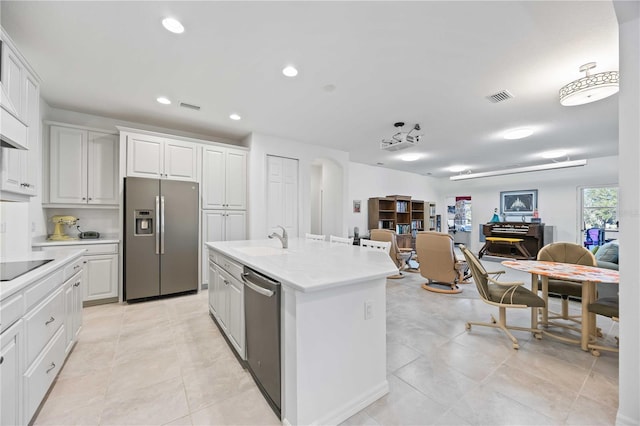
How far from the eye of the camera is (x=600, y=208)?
6.52m

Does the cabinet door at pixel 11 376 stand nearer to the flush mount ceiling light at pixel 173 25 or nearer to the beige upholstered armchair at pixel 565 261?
the flush mount ceiling light at pixel 173 25

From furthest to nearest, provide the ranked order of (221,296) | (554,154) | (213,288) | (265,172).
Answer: (554,154) < (265,172) < (213,288) < (221,296)

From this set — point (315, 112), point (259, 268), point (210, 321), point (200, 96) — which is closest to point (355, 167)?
point (315, 112)

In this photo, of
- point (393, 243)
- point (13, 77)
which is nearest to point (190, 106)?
point (13, 77)

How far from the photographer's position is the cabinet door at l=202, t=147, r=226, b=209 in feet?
13.8

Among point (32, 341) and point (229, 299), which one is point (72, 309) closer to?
point (32, 341)

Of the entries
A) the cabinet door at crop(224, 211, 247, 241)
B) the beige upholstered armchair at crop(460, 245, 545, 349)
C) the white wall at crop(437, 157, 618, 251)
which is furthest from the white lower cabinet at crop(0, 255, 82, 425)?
the white wall at crop(437, 157, 618, 251)

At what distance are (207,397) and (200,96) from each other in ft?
10.5

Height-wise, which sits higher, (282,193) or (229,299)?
(282,193)

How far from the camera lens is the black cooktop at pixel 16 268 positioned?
1.43 metres

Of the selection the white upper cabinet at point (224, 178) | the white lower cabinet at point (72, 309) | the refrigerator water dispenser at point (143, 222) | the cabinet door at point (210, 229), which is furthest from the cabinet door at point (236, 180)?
the white lower cabinet at point (72, 309)

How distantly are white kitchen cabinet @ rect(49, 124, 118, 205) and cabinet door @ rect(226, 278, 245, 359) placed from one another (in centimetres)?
282

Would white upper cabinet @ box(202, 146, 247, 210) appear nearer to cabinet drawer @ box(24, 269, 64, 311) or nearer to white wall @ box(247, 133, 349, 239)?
white wall @ box(247, 133, 349, 239)

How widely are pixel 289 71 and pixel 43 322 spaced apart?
277 centimetres
